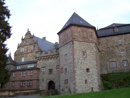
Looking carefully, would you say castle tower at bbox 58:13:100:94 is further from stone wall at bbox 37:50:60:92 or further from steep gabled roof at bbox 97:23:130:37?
steep gabled roof at bbox 97:23:130:37

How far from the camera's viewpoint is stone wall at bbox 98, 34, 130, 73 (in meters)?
29.0

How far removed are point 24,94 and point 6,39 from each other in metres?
13.9

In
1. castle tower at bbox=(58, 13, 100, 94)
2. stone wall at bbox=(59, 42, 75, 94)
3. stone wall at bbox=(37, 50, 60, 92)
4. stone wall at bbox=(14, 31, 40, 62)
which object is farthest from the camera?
stone wall at bbox=(14, 31, 40, 62)

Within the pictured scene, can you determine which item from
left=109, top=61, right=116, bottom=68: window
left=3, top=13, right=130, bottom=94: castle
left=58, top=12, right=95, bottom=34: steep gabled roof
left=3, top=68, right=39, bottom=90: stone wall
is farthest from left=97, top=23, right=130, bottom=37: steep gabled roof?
left=3, top=68, right=39, bottom=90: stone wall

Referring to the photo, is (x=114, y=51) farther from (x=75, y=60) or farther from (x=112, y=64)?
(x=75, y=60)

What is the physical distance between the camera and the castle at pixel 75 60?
23.9m

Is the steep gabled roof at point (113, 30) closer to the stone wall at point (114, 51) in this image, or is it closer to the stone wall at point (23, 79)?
the stone wall at point (114, 51)

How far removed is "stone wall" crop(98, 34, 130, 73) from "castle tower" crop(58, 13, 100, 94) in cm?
479

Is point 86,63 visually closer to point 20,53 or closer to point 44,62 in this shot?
point 44,62

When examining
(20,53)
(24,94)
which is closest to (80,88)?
(24,94)

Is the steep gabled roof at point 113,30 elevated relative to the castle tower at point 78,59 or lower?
elevated

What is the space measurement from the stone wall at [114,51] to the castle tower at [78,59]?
479 cm

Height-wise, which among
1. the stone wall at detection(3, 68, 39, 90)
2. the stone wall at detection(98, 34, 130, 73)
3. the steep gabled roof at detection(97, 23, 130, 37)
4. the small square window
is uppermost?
the steep gabled roof at detection(97, 23, 130, 37)

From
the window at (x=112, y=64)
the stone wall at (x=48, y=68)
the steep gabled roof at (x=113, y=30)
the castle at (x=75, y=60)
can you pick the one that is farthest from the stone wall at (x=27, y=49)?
the window at (x=112, y=64)
